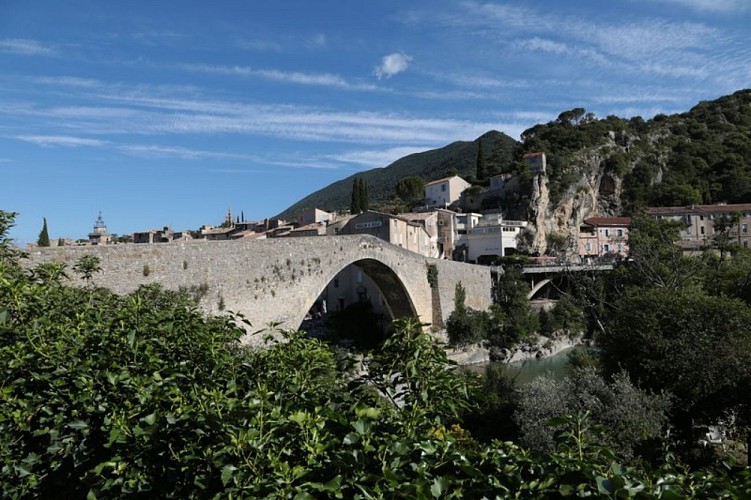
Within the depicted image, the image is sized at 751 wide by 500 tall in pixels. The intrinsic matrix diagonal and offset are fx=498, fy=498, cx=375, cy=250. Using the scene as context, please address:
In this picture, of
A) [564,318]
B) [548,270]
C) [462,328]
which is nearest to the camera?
[462,328]

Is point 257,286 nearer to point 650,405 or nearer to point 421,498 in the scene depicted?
point 650,405

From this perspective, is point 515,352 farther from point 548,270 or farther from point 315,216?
point 315,216

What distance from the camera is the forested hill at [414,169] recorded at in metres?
127

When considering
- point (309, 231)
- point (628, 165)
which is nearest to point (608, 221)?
point (628, 165)

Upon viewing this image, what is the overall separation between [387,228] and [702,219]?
44455 mm

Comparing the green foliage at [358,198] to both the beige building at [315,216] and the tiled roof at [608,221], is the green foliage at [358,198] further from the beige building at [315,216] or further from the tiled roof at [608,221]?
the tiled roof at [608,221]

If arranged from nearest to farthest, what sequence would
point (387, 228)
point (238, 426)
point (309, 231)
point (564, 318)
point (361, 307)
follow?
point (238, 426), point (361, 307), point (387, 228), point (564, 318), point (309, 231)

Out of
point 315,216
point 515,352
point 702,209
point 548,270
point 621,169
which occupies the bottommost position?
point 515,352

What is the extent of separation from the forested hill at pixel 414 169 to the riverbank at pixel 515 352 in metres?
82.6

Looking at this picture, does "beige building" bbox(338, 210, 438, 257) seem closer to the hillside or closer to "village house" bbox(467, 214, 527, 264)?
"village house" bbox(467, 214, 527, 264)

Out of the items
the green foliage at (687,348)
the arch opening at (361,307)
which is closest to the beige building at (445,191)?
the arch opening at (361,307)

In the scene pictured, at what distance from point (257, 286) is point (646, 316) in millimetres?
14032

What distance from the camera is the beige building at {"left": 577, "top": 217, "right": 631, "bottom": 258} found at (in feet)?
198

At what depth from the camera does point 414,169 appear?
144 m
